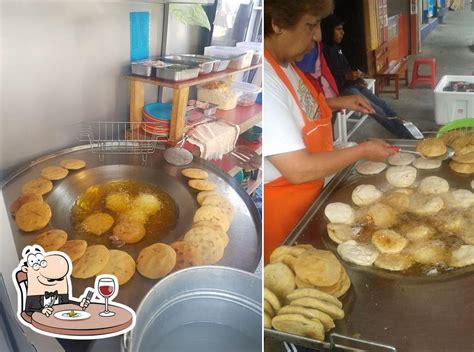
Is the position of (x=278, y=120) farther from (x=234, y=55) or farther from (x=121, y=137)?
(x=121, y=137)

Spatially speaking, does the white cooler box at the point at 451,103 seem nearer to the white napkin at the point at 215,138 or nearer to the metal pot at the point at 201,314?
the white napkin at the point at 215,138

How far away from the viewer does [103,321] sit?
1160 millimetres

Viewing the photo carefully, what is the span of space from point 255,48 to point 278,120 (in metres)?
0.17

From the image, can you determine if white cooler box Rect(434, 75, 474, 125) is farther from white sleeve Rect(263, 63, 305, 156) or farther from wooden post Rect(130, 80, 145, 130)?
wooden post Rect(130, 80, 145, 130)

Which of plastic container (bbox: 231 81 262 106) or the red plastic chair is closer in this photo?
plastic container (bbox: 231 81 262 106)

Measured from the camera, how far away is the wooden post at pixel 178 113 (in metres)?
1.15

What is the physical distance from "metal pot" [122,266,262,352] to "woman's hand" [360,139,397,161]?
43 centimetres

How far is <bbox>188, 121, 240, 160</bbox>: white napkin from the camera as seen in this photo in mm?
1160

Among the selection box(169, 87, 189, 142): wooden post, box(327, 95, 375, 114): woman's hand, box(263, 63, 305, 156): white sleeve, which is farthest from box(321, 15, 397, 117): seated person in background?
box(169, 87, 189, 142): wooden post

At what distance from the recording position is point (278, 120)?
44.7 inches

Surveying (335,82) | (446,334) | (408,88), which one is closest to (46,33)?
(335,82)

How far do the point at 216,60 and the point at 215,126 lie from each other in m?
0.16

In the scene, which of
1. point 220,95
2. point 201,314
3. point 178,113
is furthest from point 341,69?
point 201,314

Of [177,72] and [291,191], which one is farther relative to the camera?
[291,191]
